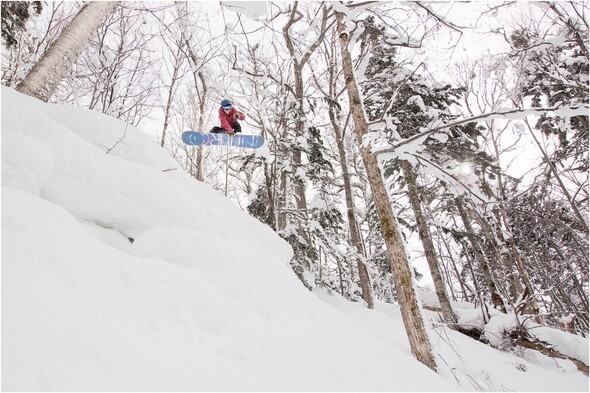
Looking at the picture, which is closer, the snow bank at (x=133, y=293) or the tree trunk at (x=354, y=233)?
the snow bank at (x=133, y=293)

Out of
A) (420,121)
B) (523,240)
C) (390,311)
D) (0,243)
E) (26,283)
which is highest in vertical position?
(420,121)

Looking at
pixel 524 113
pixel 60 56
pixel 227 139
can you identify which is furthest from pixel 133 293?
pixel 227 139

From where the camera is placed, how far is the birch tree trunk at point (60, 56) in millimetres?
3932

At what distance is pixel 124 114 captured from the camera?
10.8m

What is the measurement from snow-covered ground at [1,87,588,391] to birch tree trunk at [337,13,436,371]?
32 centimetres

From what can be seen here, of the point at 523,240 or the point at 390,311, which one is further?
the point at 523,240

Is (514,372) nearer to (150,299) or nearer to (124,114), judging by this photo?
(150,299)

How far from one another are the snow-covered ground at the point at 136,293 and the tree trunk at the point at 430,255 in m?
4.21

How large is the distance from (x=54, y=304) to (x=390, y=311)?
9.40 metres

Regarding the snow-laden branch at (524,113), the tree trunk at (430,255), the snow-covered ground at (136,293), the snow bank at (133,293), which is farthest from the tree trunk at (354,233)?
the snow-laden branch at (524,113)

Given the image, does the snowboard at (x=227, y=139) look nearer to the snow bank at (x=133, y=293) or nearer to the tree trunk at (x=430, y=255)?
the snow bank at (x=133, y=293)

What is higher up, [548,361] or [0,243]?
[0,243]

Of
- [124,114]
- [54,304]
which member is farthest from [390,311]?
[124,114]

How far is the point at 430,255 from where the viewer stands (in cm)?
920
